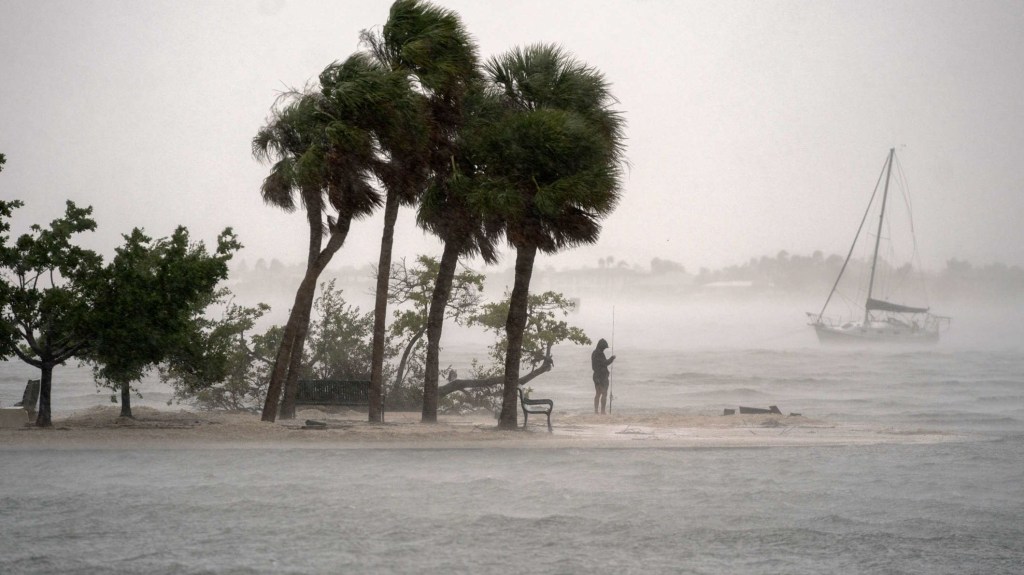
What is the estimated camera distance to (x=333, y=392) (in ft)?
78.0

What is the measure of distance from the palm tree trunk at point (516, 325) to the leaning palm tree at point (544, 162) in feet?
0.07

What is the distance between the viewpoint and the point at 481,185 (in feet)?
68.2

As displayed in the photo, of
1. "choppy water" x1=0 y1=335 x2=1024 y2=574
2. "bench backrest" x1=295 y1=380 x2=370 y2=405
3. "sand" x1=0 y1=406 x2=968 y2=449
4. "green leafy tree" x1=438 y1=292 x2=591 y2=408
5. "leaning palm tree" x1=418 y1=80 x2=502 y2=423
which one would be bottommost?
"choppy water" x1=0 y1=335 x2=1024 y2=574

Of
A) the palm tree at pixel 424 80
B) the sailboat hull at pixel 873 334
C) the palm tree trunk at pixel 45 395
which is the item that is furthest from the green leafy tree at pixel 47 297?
the sailboat hull at pixel 873 334

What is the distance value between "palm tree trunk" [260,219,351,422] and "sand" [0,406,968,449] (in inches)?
19.5

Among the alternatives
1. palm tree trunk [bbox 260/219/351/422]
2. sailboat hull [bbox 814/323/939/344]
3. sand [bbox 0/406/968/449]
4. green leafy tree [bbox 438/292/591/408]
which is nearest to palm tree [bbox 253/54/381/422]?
palm tree trunk [bbox 260/219/351/422]

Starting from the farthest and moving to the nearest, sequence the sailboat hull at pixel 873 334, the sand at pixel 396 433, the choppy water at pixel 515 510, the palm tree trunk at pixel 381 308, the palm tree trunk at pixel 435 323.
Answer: the sailboat hull at pixel 873 334, the palm tree trunk at pixel 435 323, the palm tree trunk at pixel 381 308, the sand at pixel 396 433, the choppy water at pixel 515 510

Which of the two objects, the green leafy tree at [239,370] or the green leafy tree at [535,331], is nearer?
the green leafy tree at [239,370]

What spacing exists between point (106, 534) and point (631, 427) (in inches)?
615

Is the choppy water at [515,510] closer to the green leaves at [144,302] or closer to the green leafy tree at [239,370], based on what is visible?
the green leaves at [144,302]

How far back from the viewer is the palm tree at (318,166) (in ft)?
64.8

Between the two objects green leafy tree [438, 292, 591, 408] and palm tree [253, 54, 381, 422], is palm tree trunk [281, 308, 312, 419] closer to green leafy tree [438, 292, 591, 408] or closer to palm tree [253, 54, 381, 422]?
palm tree [253, 54, 381, 422]

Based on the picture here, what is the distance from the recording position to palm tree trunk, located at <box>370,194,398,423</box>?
2239 cm

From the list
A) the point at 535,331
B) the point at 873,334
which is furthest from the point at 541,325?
the point at 873,334
